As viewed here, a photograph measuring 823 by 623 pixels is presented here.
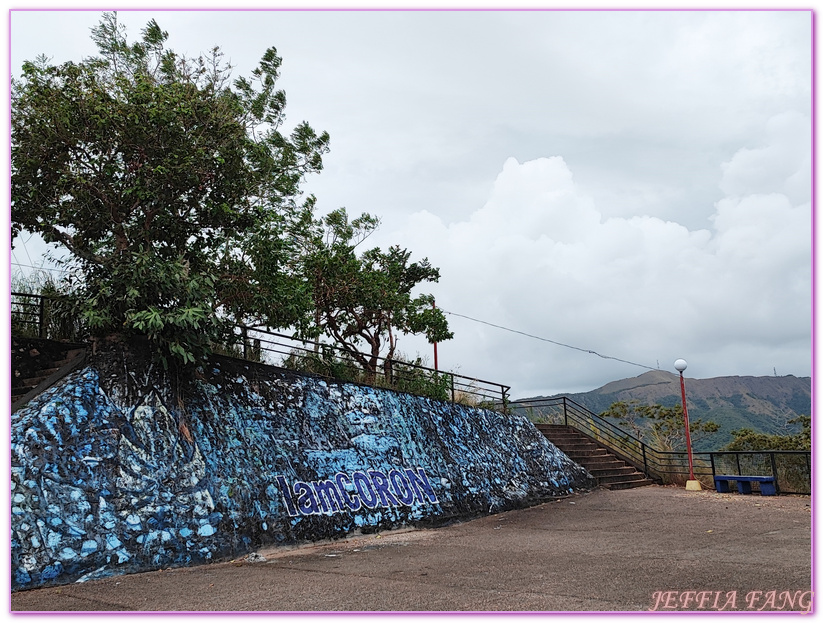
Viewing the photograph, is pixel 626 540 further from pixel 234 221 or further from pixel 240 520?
pixel 234 221

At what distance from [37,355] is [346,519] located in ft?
19.1

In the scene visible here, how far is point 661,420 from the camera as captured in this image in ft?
98.6

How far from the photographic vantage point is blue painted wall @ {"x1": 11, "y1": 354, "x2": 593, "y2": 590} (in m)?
8.39

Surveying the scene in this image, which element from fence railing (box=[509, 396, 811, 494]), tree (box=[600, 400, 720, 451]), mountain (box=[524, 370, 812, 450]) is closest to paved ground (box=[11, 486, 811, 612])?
fence railing (box=[509, 396, 811, 494])

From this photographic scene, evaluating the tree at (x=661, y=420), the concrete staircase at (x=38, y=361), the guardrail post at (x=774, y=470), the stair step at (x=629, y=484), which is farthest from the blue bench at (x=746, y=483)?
the concrete staircase at (x=38, y=361)

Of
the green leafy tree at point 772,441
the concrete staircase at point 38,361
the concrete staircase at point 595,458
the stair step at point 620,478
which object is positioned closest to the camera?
the concrete staircase at point 38,361

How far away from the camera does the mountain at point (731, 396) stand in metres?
98.2

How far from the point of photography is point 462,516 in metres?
14.1

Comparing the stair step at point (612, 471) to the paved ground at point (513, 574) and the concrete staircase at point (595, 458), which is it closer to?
the concrete staircase at point (595, 458)

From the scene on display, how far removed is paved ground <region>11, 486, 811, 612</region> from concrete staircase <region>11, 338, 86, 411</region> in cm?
350

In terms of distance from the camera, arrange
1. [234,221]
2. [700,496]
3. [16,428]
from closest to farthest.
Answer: [16,428]
[234,221]
[700,496]

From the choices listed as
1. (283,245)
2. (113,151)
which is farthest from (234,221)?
(113,151)

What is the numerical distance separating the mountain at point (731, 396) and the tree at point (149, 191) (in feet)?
289

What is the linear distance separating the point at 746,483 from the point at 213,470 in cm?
1344
